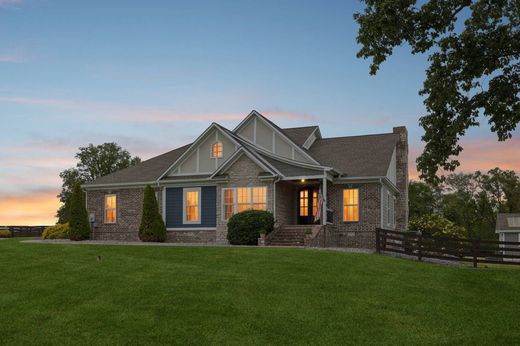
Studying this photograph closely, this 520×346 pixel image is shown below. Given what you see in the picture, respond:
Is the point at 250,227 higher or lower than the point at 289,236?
higher

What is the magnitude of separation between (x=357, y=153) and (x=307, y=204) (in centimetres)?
483

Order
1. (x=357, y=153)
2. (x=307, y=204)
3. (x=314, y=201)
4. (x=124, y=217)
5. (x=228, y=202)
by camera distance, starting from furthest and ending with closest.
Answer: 1. (x=124, y=217)
2. (x=357, y=153)
3. (x=307, y=204)
4. (x=314, y=201)
5. (x=228, y=202)

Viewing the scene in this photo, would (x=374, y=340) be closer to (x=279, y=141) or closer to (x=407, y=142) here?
(x=279, y=141)

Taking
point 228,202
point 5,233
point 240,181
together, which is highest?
point 240,181

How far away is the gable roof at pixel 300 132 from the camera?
32.8 metres

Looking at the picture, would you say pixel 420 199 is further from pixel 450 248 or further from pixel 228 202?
pixel 450 248

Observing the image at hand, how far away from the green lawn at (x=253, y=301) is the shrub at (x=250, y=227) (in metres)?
5.49

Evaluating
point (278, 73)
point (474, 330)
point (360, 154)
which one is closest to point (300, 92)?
point (278, 73)

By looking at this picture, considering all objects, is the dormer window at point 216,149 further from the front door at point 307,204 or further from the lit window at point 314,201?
the lit window at point 314,201

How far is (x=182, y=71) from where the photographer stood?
88.5 ft

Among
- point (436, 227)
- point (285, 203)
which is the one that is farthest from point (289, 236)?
point (436, 227)

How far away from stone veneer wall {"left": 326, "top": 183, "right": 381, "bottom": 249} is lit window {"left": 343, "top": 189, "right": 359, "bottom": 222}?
0.18m

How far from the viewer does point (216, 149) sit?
29078 mm

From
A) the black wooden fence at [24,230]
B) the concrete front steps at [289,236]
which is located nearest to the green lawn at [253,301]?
the concrete front steps at [289,236]
